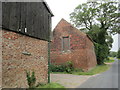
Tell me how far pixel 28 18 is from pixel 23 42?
1747mm

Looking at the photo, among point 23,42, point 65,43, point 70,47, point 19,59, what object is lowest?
point 19,59

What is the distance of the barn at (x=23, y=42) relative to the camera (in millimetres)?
5227

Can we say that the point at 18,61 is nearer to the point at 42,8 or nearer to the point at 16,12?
A: the point at 16,12

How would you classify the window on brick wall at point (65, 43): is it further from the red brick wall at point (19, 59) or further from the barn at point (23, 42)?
the red brick wall at point (19, 59)

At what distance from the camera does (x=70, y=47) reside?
15.3 meters

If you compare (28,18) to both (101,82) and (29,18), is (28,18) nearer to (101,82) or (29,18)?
(29,18)

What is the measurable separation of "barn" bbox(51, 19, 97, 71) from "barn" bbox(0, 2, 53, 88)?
6844mm

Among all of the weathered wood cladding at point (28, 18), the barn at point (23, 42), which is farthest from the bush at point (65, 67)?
the weathered wood cladding at point (28, 18)

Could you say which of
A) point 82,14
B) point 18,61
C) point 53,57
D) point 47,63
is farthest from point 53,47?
point 82,14

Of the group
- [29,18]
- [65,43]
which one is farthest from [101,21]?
[29,18]

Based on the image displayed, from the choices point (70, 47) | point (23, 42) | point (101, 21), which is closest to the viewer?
point (23, 42)

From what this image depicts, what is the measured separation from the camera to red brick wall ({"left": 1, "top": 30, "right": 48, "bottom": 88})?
5160mm

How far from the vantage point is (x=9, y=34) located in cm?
543

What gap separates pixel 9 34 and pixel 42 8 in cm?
428
